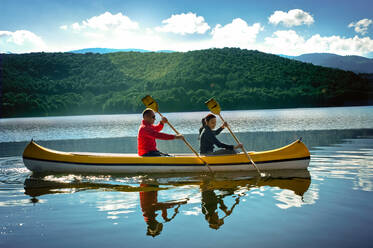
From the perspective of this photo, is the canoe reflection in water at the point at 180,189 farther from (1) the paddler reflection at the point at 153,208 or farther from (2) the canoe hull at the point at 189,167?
(2) the canoe hull at the point at 189,167

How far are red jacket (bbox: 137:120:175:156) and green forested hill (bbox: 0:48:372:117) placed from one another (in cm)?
7194

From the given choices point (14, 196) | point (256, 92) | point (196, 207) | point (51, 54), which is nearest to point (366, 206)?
point (196, 207)

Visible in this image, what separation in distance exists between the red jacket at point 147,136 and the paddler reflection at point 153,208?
167cm

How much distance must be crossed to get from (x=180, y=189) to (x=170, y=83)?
81.5 m

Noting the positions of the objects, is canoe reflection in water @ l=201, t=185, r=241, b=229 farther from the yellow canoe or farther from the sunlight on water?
the sunlight on water

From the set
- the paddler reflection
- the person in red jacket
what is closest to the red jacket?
the person in red jacket

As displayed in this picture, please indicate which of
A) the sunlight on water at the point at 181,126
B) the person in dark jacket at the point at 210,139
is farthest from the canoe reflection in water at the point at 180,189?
the sunlight on water at the point at 181,126

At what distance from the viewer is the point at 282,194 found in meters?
6.37

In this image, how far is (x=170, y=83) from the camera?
87.5m

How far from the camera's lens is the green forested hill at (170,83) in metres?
80.6

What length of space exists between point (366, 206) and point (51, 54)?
105m

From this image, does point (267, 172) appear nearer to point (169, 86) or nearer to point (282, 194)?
point (282, 194)

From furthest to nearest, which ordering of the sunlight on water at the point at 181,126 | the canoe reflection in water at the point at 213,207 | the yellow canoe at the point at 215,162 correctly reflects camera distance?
the sunlight on water at the point at 181,126 → the yellow canoe at the point at 215,162 → the canoe reflection in water at the point at 213,207

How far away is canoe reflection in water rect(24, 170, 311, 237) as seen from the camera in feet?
17.7
